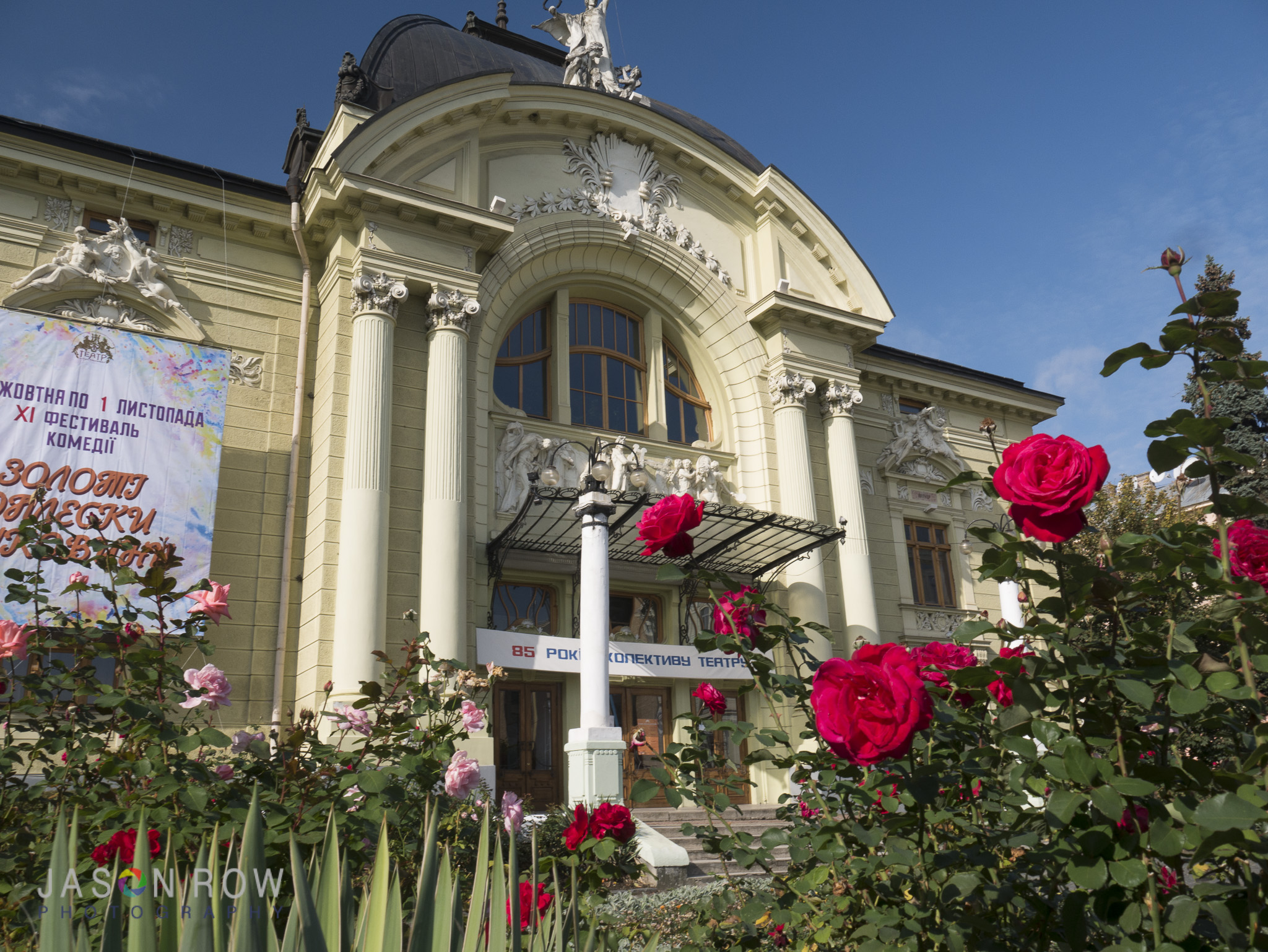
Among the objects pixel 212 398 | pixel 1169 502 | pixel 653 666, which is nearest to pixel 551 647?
pixel 653 666

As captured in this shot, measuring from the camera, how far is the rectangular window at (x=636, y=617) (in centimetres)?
1603

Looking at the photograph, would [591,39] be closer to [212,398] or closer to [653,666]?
[212,398]

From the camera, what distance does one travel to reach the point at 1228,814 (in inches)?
60.2

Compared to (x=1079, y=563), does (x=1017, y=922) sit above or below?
below

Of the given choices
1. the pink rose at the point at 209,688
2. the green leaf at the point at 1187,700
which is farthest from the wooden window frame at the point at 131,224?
the green leaf at the point at 1187,700

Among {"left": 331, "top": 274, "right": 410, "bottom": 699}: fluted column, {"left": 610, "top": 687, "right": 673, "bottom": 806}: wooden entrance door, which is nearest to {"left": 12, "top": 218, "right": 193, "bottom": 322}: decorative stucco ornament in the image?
{"left": 331, "top": 274, "right": 410, "bottom": 699}: fluted column

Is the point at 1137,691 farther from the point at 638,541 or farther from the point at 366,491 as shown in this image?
the point at 366,491

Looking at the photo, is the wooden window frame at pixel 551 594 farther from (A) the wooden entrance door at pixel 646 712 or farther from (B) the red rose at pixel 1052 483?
(B) the red rose at pixel 1052 483

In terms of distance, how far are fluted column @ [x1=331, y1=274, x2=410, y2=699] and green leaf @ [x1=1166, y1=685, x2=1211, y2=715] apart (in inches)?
429

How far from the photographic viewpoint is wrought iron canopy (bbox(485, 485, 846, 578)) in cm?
1373

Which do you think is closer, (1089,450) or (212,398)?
(1089,450)

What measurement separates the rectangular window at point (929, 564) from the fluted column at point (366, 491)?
12.1m

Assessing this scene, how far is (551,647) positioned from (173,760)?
10.9m

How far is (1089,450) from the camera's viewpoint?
1837 mm
